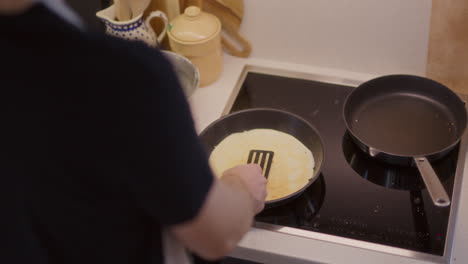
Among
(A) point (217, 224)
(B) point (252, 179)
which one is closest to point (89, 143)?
(A) point (217, 224)

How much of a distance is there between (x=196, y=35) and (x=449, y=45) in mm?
565

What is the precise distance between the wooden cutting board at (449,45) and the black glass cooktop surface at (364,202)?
203 millimetres

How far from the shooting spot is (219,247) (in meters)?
0.58

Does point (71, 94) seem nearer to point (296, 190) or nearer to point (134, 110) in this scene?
point (134, 110)

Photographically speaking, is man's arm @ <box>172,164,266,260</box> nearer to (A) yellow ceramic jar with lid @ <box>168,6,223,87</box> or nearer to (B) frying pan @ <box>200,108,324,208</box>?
(B) frying pan @ <box>200,108,324,208</box>

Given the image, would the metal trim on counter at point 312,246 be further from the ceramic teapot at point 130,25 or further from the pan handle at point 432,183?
the ceramic teapot at point 130,25

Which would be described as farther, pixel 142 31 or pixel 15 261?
pixel 142 31

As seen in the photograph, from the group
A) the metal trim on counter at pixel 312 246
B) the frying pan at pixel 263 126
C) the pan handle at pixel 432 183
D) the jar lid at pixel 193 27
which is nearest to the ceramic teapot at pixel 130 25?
the jar lid at pixel 193 27

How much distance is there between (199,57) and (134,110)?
0.78 m

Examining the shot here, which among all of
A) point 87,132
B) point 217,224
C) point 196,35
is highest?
point 87,132

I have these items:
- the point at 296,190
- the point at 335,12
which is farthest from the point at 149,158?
the point at 335,12

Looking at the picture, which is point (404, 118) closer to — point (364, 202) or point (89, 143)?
point (364, 202)

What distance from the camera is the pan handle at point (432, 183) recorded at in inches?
34.3

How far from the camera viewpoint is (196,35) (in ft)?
3.99
